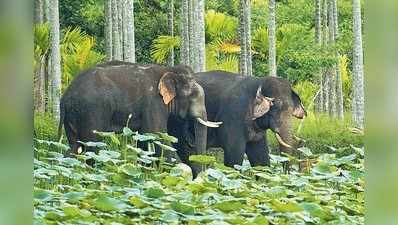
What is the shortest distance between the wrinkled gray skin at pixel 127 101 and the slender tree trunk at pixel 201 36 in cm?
13

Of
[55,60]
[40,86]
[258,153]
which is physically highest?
[55,60]

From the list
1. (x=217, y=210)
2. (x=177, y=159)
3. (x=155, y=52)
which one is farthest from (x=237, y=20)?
(x=217, y=210)

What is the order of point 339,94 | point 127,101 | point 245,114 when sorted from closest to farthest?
point 339,94, point 127,101, point 245,114

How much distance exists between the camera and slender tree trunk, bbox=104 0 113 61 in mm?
3820

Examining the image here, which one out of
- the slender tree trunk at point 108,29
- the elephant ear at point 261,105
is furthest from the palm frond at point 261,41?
the slender tree trunk at point 108,29

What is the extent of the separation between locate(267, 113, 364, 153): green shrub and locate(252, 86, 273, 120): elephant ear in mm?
317

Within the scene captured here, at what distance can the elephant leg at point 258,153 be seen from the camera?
3.76 meters

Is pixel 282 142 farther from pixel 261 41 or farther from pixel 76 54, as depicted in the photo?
pixel 76 54

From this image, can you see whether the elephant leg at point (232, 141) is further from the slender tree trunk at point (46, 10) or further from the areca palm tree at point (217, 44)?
the slender tree trunk at point (46, 10)

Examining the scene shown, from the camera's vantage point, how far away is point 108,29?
416cm

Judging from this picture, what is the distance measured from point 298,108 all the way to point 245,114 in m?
0.45

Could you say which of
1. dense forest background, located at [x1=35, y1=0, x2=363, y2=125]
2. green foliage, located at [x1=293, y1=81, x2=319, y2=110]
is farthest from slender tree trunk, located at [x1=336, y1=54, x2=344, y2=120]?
green foliage, located at [x1=293, y1=81, x2=319, y2=110]

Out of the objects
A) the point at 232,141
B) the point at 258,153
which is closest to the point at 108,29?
the point at 232,141
